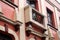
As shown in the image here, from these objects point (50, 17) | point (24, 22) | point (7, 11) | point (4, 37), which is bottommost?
point (4, 37)

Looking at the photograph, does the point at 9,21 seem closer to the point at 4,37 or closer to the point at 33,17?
the point at 4,37

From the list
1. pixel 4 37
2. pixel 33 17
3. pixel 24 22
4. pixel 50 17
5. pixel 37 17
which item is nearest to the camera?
pixel 4 37

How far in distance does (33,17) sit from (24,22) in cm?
127

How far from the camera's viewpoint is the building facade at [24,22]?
1129cm

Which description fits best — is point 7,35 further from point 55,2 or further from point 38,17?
point 55,2

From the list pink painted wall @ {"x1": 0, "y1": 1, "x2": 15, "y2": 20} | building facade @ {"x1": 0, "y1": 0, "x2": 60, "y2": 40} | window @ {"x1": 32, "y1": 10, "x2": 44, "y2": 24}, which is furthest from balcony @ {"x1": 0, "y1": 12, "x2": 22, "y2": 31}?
window @ {"x1": 32, "y1": 10, "x2": 44, "y2": 24}

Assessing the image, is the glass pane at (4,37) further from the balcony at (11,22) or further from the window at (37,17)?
the window at (37,17)

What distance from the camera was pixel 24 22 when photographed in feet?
41.4

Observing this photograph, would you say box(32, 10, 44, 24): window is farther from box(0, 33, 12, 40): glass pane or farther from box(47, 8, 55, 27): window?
box(0, 33, 12, 40): glass pane

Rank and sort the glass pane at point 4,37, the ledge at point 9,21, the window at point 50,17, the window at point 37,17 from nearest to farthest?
1. the ledge at point 9,21
2. the glass pane at point 4,37
3. the window at point 37,17
4. the window at point 50,17

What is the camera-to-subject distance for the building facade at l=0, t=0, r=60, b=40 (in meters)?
11.3

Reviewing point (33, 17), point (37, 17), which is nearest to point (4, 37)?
point (33, 17)

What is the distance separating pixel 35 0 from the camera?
50.5 ft

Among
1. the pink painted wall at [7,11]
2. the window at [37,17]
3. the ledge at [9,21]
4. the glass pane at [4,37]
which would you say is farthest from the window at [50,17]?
the glass pane at [4,37]
